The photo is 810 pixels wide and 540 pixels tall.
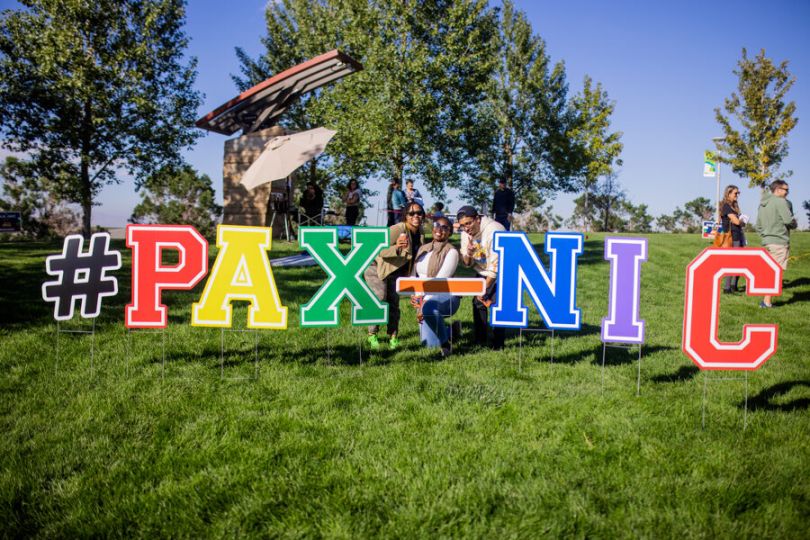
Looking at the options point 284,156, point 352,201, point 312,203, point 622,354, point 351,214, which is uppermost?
point 284,156

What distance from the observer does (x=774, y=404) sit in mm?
4703

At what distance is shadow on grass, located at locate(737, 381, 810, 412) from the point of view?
462 cm

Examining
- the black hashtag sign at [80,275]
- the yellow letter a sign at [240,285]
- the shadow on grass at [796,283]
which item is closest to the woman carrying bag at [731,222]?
the shadow on grass at [796,283]

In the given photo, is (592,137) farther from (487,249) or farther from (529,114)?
(487,249)

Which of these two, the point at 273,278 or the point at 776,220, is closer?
the point at 273,278

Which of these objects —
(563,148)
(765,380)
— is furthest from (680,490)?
(563,148)

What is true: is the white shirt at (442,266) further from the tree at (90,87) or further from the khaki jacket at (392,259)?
the tree at (90,87)

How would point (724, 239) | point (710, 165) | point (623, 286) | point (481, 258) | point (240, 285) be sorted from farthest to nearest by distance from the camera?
point (710, 165) → point (724, 239) → point (481, 258) → point (240, 285) → point (623, 286)

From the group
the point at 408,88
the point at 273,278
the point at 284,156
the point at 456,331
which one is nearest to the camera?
the point at 273,278

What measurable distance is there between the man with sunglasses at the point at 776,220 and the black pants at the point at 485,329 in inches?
263

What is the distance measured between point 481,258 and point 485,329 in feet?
3.43

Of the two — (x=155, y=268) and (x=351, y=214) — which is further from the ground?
(x=351, y=214)

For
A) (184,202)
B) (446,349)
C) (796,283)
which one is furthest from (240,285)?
(184,202)

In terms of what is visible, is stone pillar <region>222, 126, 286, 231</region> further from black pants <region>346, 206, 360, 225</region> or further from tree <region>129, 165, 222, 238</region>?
tree <region>129, 165, 222, 238</region>
